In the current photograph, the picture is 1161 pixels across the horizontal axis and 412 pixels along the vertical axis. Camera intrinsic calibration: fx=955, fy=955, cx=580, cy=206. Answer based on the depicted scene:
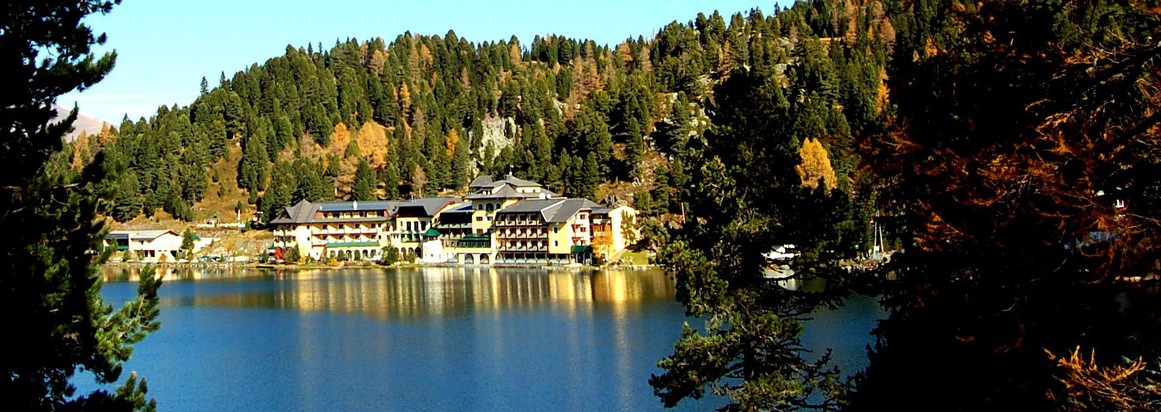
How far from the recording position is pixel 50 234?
1185cm

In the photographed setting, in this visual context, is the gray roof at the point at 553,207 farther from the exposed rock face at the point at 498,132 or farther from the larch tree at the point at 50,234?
the larch tree at the point at 50,234

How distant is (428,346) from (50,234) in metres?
28.7

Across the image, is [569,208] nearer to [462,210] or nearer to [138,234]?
[462,210]

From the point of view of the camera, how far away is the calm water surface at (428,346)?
29922 mm

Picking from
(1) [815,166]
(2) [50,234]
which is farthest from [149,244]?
(2) [50,234]

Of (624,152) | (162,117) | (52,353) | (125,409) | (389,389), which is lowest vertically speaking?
(389,389)

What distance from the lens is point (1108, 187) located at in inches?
258

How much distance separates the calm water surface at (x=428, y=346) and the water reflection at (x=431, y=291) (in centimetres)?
22

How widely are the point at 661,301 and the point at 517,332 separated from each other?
11464mm

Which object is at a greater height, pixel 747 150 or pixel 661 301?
pixel 747 150

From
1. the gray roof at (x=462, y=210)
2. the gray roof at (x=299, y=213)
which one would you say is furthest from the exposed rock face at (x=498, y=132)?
the gray roof at (x=299, y=213)

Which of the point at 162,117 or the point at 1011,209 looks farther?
the point at 162,117

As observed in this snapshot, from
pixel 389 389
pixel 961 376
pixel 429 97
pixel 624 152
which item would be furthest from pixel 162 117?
pixel 961 376

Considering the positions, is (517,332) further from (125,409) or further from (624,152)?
(624,152)
